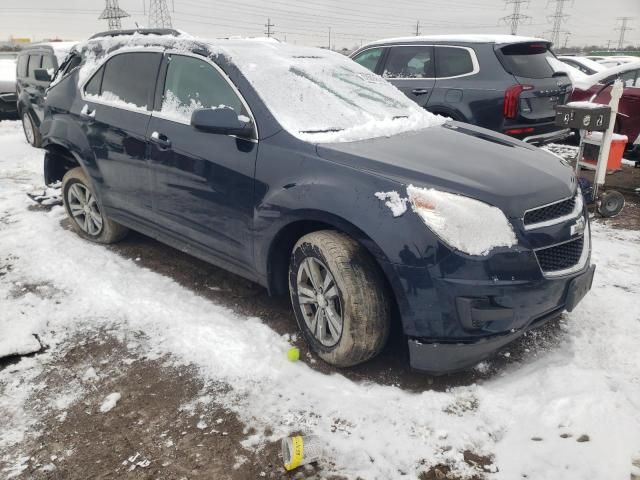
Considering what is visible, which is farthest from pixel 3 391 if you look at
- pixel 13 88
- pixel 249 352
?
pixel 13 88

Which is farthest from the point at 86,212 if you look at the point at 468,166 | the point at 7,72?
the point at 7,72

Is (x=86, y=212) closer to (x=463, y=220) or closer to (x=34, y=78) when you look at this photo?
(x=463, y=220)

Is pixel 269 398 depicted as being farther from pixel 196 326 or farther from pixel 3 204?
pixel 3 204

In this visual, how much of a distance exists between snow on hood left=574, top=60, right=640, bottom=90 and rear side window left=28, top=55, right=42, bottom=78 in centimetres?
904

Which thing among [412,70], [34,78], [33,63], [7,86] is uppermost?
[412,70]

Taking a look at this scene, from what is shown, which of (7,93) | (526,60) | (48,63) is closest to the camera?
(526,60)

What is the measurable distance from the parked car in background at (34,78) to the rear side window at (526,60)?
21.8 ft

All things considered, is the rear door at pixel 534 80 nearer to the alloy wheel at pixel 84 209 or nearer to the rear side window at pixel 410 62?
the rear side window at pixel 410 62

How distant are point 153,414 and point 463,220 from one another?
181 cm

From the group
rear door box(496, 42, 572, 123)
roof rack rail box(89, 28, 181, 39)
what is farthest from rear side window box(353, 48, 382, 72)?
roof rack rail box(89, 28, 181, 39)

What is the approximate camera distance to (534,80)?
21.8ft

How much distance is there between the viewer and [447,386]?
279 cm

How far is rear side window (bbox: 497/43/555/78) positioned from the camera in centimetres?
665

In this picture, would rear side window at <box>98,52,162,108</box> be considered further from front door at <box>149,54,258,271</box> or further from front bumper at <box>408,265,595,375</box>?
front bumper at <box>408,265,595,375</box>
